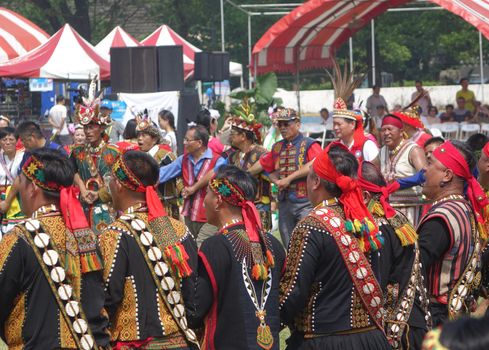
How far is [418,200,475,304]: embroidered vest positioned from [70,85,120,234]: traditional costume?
427 cm

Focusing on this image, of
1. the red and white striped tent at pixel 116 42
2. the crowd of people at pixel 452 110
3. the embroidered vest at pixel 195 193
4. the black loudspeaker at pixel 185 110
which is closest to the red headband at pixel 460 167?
the embroidered vest at pixel 195 193

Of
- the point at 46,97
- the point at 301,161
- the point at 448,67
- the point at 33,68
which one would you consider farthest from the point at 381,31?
the point at 301,161

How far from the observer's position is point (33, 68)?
2083 centimetres

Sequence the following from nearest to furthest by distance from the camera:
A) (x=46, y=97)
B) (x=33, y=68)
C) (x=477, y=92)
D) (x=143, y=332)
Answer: (x=143, y=332)
(x=33, y=68)
(x=46, y=97)
(x=477, y=92)

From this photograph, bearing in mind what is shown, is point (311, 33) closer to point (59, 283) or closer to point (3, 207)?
point (3, 207)

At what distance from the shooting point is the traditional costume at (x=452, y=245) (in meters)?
5.51

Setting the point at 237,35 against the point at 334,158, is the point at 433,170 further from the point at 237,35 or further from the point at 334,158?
the point at 237,35

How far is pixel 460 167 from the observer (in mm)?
5621

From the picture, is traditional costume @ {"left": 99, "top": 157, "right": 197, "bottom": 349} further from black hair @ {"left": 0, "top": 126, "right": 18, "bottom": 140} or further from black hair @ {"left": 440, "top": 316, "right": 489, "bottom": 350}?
black hair @ {"left": 0, "top": 126, "right": 18, "bottom": 140}

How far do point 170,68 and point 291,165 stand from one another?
31.5 feet

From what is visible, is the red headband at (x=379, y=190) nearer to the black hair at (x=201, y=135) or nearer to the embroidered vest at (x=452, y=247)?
the embroidered vest at (x=452, y=247)

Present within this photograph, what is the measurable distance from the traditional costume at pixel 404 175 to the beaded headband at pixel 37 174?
5.46 metres

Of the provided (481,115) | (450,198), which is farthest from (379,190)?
(481,115)

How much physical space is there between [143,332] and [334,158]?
1.22 m
